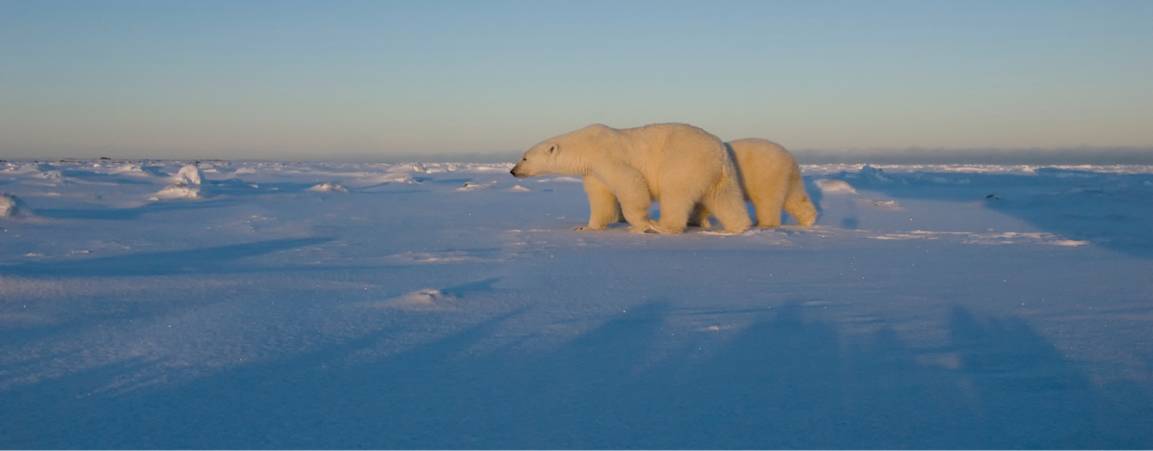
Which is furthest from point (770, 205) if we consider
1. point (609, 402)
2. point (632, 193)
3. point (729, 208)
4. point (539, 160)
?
point (609, 402)

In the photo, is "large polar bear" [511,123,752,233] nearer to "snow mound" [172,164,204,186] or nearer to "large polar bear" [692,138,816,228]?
"large polar bear" [692,138,816,228]

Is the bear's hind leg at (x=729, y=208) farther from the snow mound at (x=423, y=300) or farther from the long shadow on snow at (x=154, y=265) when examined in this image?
the snow mound at (x=423, y=300)

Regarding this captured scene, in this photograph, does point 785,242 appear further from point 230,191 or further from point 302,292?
point 230,191

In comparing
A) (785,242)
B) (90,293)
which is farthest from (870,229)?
(90,293)

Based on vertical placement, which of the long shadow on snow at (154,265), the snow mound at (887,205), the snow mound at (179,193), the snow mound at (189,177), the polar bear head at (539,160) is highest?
the polar bear head at (539,160)

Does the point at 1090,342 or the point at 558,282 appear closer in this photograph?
the point at 1090,342

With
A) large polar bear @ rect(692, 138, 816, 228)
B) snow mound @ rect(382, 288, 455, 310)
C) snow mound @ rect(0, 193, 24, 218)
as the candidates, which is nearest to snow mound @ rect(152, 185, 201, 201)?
snow mound @ rect(0, 193, 24, 218)

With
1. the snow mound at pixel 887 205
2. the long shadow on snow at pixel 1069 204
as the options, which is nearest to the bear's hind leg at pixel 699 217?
the long shadow on snow at pixel 1069 204
